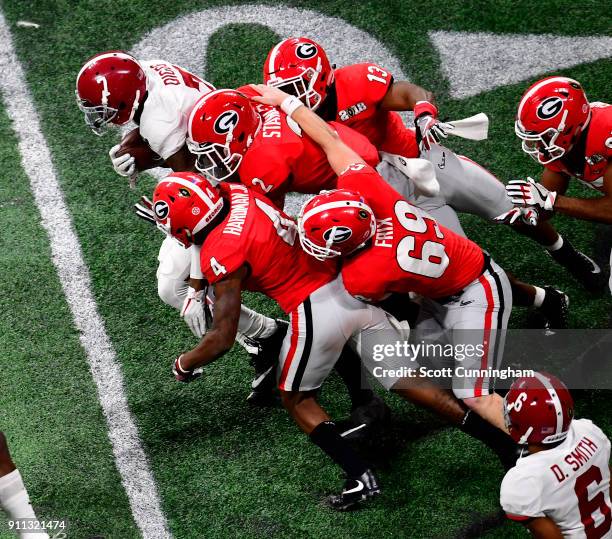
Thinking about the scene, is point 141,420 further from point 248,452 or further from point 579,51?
point 579,51

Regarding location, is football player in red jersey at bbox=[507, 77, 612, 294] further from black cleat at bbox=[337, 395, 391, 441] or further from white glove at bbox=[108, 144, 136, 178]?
white glove at bbox=[108, 144, 136, 178]

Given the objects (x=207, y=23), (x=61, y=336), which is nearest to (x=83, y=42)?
(x=207, y=23)

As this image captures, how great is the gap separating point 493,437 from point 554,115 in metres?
1.65

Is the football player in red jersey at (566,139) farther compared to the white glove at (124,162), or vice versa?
the white glove at (124,162)

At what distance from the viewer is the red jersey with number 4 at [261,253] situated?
468 cm

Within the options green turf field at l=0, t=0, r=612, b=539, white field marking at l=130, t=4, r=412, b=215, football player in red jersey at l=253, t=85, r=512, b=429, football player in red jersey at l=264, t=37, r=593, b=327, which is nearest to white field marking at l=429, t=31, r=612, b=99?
green turf field at l=0, t=0, r=612, b=539

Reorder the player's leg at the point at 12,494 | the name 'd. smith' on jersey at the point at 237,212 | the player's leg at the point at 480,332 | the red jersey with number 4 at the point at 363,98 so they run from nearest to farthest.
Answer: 1. the player's leg at the point at 12,494
2. the name 'd. smith' on jersey at the point at 237,212
3. the player's leg at the point at 480,332
4. the red jersey with number 4 at the point at 363,98

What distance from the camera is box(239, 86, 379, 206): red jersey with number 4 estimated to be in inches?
199

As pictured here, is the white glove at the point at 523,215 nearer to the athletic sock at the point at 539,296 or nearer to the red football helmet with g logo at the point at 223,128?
the athletic sock at the point at 539,296

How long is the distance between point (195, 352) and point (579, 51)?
155 inches

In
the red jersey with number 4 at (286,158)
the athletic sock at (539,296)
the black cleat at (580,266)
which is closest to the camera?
the red jersey with number 4 at (286,158)

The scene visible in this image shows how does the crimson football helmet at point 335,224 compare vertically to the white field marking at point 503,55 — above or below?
above

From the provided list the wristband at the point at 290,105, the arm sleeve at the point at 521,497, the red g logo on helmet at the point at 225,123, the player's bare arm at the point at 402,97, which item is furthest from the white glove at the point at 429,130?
the arm sleeve at the point at 521,497

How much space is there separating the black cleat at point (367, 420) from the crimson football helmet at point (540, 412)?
1321 mm
